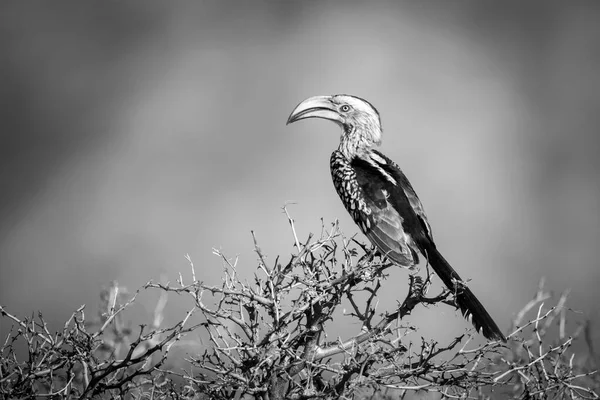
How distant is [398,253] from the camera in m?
5.95

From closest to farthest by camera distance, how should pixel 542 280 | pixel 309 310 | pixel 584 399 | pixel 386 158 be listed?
pixel 584 399
pixel 309 310
pixel 542 280
pixel 386 158

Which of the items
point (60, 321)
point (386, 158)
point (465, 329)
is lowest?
point (465, 329)

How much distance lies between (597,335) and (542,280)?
643 mm

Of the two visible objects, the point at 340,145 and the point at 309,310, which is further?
the point at 340,145

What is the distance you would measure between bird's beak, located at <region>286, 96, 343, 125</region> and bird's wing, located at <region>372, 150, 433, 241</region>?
2.56 ft

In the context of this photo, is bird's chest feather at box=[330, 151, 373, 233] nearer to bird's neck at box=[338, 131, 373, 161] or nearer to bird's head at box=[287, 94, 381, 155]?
bird's neck at box=[338, 131, 373, 161]

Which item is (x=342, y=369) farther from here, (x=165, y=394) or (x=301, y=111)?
(x=301, y=111)

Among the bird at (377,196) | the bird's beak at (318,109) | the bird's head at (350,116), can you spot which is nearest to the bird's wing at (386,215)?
the bird at (377,196)

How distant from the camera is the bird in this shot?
5.76 m

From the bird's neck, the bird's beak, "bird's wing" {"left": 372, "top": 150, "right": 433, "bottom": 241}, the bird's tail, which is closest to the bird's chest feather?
the bird's neck

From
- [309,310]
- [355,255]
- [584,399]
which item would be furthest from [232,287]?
[584,399]

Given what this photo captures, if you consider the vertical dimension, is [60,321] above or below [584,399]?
above

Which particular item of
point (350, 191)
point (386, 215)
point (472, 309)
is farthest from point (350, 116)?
point (472, 309)

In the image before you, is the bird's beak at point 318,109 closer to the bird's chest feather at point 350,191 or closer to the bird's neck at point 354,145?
the bird's neck at point 354,145
